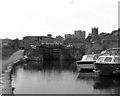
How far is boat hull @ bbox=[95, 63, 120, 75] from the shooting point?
30156 millimetres

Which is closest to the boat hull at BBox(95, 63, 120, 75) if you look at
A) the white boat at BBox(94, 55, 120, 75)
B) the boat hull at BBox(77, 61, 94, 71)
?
the white boat at BBox(94, 55, 120, 75)

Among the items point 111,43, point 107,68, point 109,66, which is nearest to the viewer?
point 109,66

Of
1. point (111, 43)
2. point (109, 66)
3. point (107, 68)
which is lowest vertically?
point (107, 68)

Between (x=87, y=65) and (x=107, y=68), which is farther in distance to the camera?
(x=87, y=65)

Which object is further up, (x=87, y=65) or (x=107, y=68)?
(x=107, y=68)

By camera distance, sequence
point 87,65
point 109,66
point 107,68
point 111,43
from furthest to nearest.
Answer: point 111,43
point 87,65
point 107,68
point 109,66

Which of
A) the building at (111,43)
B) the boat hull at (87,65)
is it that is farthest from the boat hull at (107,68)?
the building at (111,43)

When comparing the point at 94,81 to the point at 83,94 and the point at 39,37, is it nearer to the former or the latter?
the point at 83,94

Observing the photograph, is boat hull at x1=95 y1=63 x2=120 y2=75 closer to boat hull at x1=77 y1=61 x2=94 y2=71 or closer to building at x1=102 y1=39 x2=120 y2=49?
boat hull at x1=77 y1=61 x2=94 y2=71

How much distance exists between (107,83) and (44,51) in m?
62.7

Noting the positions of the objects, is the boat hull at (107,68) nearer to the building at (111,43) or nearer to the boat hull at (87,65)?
the boat hull at (87,65)

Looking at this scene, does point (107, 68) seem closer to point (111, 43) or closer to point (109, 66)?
point (109, 66)

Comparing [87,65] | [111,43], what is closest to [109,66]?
[87,65]

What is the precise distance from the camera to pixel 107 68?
3092 centimetres
